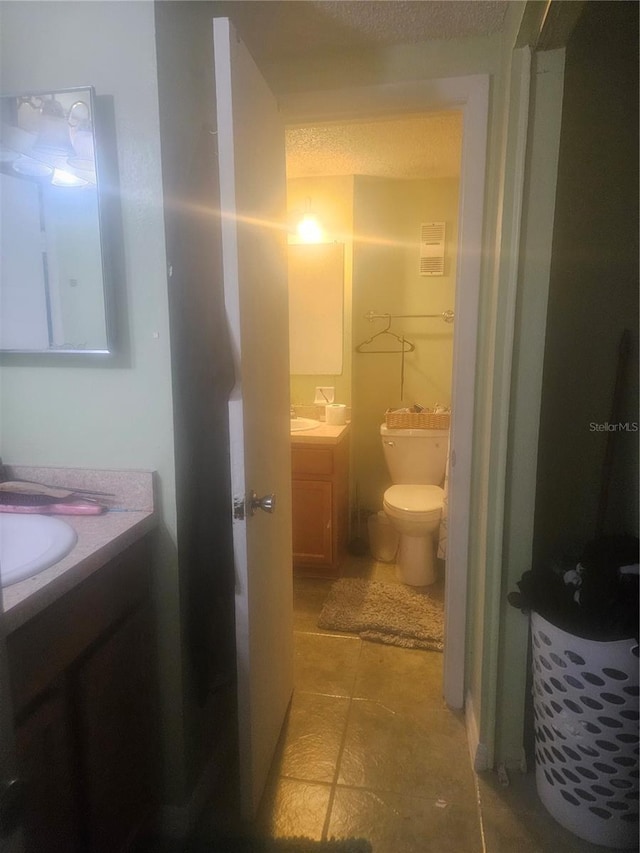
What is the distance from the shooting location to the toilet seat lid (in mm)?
2479

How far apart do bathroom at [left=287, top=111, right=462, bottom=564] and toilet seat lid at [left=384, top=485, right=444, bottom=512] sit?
0.50m

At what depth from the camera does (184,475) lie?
1187mm

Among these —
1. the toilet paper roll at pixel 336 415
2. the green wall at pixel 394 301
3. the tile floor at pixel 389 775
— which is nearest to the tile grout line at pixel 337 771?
the tile floor at pixel 389 775

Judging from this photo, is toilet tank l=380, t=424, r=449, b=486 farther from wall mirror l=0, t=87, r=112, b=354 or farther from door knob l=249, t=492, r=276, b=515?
wall mirror l=0, t=87, r=112, b=354

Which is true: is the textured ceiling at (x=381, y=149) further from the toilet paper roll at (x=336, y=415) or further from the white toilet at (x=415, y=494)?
the white toilet at (x=415, y=494)

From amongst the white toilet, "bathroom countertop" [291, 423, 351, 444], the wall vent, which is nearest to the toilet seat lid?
the white toilet

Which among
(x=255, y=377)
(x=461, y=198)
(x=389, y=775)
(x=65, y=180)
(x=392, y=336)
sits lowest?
(x=389, y=775)

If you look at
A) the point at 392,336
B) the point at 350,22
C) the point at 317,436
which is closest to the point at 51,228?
the point at 350,22

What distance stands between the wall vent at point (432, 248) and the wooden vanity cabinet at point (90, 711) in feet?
8.07

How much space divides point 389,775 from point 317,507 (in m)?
1.28

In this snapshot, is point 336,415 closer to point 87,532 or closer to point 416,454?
point 416,454

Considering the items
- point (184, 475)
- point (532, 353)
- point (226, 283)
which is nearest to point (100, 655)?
point (184, 475)

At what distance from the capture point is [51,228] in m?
1.15

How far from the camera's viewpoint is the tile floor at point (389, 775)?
1.30 m
